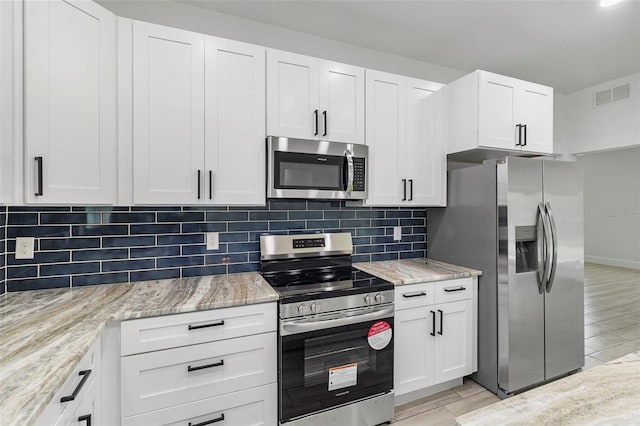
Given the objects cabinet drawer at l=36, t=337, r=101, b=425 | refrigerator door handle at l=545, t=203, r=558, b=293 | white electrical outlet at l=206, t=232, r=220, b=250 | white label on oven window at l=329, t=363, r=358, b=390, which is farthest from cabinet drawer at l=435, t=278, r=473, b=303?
cabinet drawer at l=36, t=337, r=101, b=425

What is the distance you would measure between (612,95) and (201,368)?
5.73m

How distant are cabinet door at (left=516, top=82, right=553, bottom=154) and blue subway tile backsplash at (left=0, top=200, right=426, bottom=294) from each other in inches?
61.3

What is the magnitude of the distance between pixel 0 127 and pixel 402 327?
2.40 meters

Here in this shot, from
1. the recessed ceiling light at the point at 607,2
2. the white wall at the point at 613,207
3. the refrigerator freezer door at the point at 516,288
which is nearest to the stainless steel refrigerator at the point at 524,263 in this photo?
the refrigerator freezer door at the point at 516,288

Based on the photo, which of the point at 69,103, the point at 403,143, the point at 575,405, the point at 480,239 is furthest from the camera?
the point at 403,143

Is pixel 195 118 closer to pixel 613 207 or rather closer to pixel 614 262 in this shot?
pixel 613 207

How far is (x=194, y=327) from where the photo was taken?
5.25 feet

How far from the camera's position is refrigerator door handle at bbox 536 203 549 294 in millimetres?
2340

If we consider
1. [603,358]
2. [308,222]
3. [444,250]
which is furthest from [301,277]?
[603,358]

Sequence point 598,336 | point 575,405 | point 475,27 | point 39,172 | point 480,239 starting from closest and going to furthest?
point 575,405 < point 39,172 < point 480,239 < point 475,27 < point 598,336

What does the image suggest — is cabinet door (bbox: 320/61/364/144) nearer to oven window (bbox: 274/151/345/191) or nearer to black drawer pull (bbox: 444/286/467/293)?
oven window (bbox: 274/151/345/191)

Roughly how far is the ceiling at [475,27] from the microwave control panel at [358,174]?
1.17m

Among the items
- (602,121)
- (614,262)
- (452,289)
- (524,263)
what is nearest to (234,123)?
(452,289)

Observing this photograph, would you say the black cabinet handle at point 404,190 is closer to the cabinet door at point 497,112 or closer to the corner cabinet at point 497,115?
the corner cabinet at point 497,115
